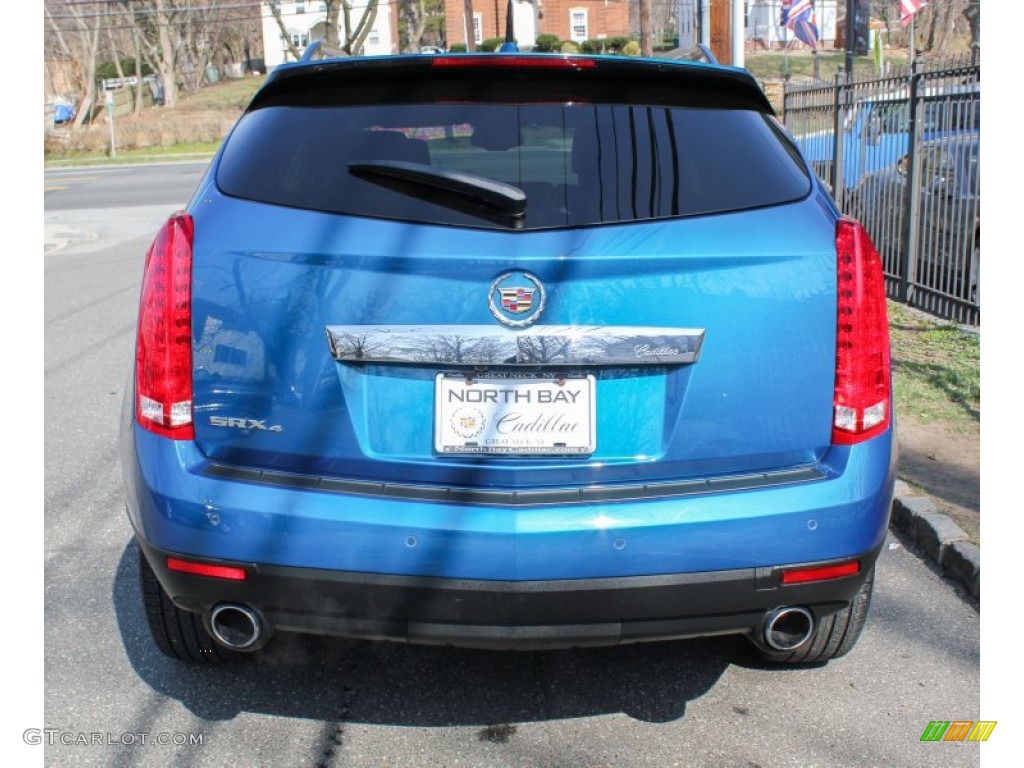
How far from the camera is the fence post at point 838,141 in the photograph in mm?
10516

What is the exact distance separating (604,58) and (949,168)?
6.51m

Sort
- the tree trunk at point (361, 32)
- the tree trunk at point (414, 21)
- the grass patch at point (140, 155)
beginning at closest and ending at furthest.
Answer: the grass patch at point (140, 155) → the tree trunk at point (361, 32) → the tree trunk at point (414, 21)

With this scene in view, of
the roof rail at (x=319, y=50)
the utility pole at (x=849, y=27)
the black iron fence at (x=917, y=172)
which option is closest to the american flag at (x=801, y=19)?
the utility pole at (x=849, y=27)

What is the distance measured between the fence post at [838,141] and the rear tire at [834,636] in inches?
313

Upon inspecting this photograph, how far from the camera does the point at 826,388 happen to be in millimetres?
2760

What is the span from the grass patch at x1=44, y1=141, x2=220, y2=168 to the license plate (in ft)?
131

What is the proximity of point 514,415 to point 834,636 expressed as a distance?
1451 millimetres

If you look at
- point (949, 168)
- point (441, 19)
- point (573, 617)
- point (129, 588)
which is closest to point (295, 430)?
point (573, 617)

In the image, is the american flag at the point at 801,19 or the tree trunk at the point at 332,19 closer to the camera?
the american flag at the point at 801,19

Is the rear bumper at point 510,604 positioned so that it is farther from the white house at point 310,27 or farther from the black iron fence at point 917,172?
the white house at point 310,27

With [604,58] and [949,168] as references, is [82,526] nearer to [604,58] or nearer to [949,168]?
[604,58]

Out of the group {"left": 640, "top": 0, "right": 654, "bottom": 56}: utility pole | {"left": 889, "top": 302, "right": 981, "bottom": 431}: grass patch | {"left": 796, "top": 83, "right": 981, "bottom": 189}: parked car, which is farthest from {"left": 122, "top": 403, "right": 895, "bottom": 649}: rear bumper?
{"left": 640, "top": 0, "right": 654, "bottom": 56}: utility pole

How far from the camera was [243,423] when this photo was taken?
2.75 metres

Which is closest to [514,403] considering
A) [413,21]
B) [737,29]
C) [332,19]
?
[737,29]
